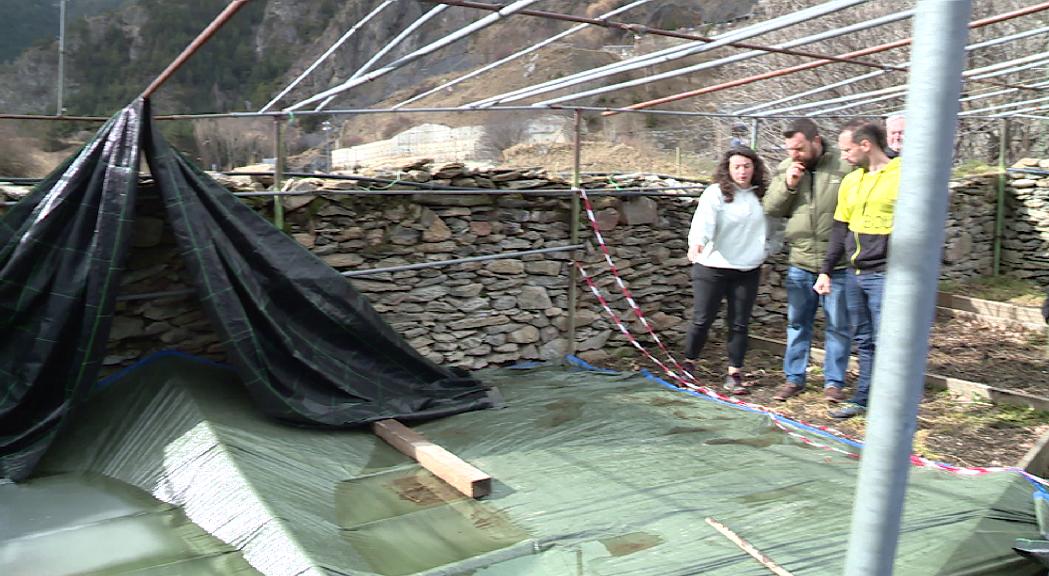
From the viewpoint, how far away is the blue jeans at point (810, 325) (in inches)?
173

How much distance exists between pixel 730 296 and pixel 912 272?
3605 mm

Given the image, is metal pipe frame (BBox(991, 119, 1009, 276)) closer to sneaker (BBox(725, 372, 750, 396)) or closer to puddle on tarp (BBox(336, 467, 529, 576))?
sneaker (BBox(725, 372, 750, 396))


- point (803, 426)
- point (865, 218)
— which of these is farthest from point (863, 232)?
point (803, 426)

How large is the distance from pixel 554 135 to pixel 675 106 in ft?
20.4

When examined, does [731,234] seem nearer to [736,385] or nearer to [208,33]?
[736,385]

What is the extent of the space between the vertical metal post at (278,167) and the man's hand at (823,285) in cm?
304

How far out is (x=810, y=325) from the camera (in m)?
4.64

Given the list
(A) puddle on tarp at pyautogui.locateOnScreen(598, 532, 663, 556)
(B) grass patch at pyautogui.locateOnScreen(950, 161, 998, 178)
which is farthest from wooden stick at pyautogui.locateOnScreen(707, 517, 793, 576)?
(B) grass patch at pyautogui.locateOnScreen(950, 161, 998, 178)

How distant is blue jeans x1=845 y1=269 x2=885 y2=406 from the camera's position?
4.12m

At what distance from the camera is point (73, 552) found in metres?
2.66

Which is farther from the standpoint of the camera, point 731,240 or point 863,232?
point 731,240

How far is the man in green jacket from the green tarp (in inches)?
28.7

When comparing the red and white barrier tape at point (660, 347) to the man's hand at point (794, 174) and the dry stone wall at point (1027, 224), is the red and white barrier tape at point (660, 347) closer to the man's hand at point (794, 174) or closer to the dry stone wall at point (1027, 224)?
the man's hand at point (794, 174)

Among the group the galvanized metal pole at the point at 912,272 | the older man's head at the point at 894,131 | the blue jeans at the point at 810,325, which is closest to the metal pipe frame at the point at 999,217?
the blue jeans at the point at 810,325
